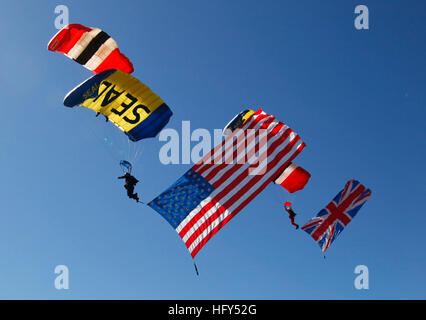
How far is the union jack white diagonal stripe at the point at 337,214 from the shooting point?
59.7 ft

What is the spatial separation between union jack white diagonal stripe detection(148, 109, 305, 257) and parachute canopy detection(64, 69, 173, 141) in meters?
2.72

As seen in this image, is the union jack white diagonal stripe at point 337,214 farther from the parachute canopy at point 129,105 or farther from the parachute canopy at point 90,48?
the parachute canopy at point 90,48

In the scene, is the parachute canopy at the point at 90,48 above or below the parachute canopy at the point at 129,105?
above

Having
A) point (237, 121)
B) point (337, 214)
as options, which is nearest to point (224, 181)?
point (237, 121)

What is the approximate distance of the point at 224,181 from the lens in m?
16.0

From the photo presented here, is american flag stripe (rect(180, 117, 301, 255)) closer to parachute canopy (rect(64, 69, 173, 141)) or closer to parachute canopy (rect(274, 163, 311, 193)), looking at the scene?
parachute canopy (rect(64, 69, 173, 141))

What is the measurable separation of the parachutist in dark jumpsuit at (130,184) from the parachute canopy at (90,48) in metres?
4.86

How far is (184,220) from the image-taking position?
15.0m

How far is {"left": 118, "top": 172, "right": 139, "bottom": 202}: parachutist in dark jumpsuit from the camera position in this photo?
14445mm

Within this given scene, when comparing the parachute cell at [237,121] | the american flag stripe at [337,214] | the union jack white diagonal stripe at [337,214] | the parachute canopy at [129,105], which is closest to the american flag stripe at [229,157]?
the parachute cell at [237,121]

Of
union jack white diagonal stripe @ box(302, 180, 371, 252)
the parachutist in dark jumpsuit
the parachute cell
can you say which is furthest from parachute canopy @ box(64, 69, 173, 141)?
union jack white diagonal stripe @ box(302, 180, 371, 252)

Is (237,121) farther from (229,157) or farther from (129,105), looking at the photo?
(129,105)

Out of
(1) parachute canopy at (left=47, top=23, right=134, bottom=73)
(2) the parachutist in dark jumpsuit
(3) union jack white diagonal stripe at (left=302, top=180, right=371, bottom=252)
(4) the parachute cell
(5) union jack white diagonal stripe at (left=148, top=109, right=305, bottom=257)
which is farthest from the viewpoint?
(4) the parachute cell
